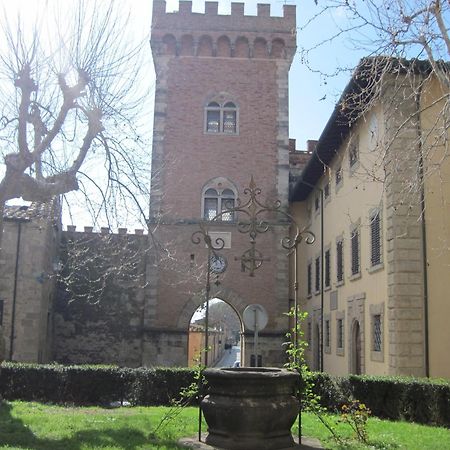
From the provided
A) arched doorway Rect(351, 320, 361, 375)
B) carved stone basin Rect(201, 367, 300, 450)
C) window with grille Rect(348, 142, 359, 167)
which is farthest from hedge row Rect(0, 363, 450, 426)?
window with grille Rect(348, 142, 359, 167)

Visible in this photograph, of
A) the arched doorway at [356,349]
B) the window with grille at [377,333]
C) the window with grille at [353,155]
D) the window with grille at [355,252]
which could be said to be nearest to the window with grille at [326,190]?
the window with grille at [353,155]

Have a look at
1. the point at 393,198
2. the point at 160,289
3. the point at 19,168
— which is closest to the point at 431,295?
the point at 393,198

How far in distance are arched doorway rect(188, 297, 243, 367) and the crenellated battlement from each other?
11283mm

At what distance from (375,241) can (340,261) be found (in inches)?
176

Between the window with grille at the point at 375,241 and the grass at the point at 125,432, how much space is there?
18.1 ft

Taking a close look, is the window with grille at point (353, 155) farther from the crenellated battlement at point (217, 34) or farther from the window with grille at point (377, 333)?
the crenellated battlement at point (217, 34)

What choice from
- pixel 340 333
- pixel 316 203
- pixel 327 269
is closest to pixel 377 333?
pixel 340 333

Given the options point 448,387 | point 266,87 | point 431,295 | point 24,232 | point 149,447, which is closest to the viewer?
point 149,447

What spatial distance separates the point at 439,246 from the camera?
14.7 meters

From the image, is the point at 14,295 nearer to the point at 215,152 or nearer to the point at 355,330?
the point at 215,152

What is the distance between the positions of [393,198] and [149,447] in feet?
29.9

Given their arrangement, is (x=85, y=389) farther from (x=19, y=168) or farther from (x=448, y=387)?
(x=448, y=387)

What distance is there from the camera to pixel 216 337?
5522cm

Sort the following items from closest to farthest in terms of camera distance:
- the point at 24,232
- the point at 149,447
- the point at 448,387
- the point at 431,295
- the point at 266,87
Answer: the point at 149,447 → the point at 448,387 → the point at 431,295 → the point at 24,232 → the point at 266,87
